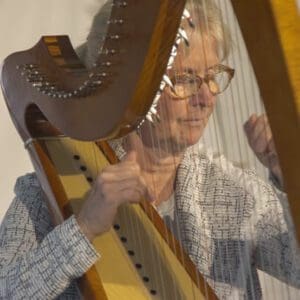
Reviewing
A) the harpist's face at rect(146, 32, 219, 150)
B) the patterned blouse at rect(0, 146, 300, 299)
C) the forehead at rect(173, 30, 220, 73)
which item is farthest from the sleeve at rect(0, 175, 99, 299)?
the forehead at rect(173, 30, 220, 73)

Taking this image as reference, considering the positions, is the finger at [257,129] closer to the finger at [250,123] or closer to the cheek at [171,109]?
the finger at [250,123]

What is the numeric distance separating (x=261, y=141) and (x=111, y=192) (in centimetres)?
30

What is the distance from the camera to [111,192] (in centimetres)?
89

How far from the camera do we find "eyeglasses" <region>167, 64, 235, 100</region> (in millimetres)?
684

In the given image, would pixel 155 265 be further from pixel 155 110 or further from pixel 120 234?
pixel 155 110

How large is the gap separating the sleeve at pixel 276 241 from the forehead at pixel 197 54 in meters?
0.13

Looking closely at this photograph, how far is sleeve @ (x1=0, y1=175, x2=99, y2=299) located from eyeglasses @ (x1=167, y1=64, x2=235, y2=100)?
222 millimetres

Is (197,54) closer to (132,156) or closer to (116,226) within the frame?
(132,156)

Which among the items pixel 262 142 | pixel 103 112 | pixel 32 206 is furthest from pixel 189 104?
pixel 32 206

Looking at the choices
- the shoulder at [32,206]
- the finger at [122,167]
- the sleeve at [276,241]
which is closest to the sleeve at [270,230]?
the sleeve at [276,241]

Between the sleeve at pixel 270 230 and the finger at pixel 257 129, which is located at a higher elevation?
the finger at pixel 257 129

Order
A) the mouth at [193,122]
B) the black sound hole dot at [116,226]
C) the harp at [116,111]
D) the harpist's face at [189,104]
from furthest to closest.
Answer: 1. the black sound hole dot at [116,226]
2. the mouth at [193,122]
3. the harpist's face at [189,104]
4. the harp at [116,111]

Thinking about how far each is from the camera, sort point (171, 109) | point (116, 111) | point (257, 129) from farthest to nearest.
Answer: point (171, 109), point (116, 111), point (257, 129)

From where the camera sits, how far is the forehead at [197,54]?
26.2 inches
